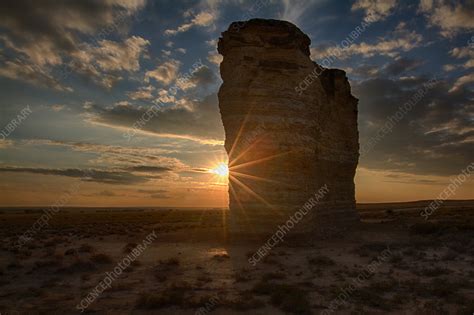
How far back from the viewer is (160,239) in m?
26.5

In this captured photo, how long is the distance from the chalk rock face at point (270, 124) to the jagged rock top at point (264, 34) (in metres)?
0.06

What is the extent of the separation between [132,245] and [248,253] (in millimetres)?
8634

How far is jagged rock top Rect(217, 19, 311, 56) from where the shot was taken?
77.7 feet

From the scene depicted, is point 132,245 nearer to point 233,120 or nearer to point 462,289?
point 233,120

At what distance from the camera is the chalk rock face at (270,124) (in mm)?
22188

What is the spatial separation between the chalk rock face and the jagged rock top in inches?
2.5

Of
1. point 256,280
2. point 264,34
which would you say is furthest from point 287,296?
point 264,34

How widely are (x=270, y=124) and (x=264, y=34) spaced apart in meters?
6.36

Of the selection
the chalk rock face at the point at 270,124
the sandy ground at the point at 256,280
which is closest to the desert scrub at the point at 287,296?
the sandy ground at the point at 256,280

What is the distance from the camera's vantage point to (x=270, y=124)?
73.4 ft

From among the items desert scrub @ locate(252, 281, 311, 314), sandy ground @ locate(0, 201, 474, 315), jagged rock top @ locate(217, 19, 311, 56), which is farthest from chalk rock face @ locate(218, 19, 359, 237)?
desert scrub @ locate(252, 281, 311, 314)

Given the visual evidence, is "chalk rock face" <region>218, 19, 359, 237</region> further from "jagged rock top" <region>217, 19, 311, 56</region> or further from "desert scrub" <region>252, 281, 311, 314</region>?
"desert scrub" <region>252, 281, 311, 314</region>

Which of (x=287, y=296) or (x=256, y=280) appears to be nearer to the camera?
(x=287, y=296)

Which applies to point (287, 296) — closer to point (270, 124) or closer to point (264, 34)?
point (270, 124)
